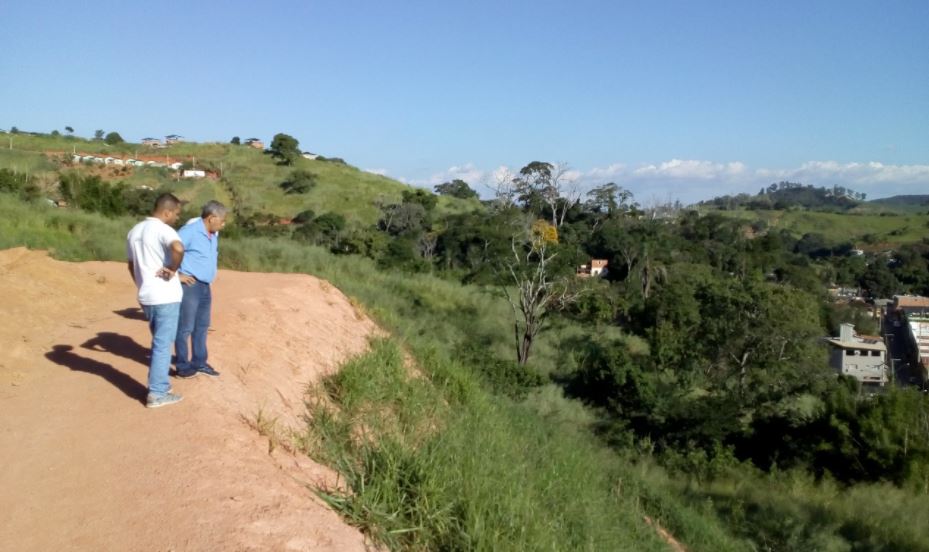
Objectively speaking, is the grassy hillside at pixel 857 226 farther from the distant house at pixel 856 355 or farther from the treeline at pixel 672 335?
the distant house at pixel 856 355

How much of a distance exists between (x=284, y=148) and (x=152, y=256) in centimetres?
5964

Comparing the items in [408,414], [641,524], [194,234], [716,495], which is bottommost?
[716,495]

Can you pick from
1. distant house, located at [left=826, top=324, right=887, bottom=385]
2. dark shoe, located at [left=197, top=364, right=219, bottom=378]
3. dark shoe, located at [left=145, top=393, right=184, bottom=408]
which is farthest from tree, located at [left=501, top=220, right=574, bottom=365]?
dark shoe, located at [left=145, top=393, right=184, bottom=408]

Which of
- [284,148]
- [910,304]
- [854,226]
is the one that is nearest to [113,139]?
[284,148]

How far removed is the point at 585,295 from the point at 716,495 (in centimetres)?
1739

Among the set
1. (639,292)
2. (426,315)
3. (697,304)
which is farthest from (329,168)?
(426,315)

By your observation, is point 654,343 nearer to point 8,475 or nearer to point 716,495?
point 716,495

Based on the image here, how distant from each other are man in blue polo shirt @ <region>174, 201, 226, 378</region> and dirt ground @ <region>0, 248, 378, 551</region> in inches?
6.5

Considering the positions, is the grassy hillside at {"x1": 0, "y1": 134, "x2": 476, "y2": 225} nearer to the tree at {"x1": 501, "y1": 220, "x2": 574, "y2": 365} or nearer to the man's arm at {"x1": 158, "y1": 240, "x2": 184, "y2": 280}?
the tree at {"x1": 501, "y1": 220, "x2": 574, "y2": 365}

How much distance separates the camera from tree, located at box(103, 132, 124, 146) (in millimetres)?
63156

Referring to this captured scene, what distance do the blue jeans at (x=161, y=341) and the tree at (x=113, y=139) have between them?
63.6 metres

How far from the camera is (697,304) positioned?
2936 cm

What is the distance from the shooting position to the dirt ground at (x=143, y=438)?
3.42 metres

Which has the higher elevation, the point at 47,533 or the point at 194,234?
the point at 194,234
